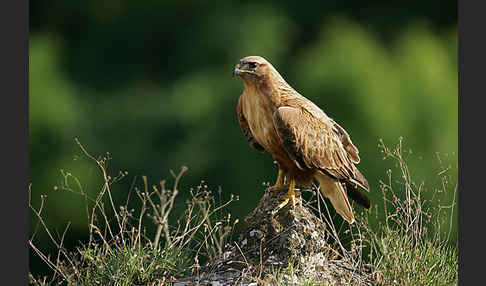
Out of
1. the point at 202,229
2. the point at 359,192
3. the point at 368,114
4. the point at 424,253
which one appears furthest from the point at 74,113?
the point at 424,253

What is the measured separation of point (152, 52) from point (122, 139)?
2.52ft

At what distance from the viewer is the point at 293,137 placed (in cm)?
303

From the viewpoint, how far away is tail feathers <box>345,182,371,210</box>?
10.5ft

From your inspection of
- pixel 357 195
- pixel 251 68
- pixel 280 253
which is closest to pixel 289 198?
pixel 280 253

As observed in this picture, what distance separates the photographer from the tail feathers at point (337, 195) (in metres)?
3.19

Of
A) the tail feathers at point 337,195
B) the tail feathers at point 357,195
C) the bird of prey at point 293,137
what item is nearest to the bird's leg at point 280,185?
the bird of prey at point 293,137

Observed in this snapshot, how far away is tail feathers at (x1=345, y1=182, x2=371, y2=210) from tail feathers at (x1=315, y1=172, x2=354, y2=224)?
0.17 ft

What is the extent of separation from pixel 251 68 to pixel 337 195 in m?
0.74

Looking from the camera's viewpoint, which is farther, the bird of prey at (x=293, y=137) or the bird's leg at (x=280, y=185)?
the bird's leg at (x=280, y=185)

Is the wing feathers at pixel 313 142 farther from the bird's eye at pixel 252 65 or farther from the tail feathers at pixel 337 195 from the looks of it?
the bird's eye at pixel 252 65

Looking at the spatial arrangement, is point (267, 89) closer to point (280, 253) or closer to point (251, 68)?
point (251, 68)

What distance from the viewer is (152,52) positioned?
16.7 ft

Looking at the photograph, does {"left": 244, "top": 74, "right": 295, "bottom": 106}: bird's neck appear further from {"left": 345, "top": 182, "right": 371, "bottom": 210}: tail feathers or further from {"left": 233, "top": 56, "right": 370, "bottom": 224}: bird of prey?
{"left": 345, "top": 182, "right": 371, "bottom": 210}: tail feathers

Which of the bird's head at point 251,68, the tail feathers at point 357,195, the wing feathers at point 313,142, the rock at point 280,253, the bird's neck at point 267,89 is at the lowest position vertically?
the rock at point 280,253
